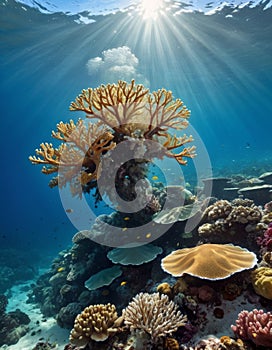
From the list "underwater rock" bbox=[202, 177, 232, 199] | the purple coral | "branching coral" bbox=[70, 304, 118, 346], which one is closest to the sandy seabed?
"branching coral" bbox=[70, 304, 118, 346]

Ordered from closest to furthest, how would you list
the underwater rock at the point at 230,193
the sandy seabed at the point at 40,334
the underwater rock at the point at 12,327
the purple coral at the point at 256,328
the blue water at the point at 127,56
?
the purple coral at the point at 256,328 < the sandy seabed at the point at 40,334 < the underwater rock at the point at 12,327 < the underwater rock at the point at 230,193 < the blue water at the point at 127,56

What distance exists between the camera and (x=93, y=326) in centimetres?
425

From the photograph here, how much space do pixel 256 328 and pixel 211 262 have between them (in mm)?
1219

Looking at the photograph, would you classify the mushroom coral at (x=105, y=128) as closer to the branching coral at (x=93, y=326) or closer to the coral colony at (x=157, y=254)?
the coral colony at (x=157, y=254)

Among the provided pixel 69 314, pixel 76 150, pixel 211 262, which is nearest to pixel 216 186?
pixel 69 314

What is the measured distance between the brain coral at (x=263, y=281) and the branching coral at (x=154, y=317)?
4.35ft

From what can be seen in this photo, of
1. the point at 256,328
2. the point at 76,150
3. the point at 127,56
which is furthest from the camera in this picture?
the point at 127,56

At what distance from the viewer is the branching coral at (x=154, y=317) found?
3631 mm

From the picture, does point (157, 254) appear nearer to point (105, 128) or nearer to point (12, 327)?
point (105, 128)

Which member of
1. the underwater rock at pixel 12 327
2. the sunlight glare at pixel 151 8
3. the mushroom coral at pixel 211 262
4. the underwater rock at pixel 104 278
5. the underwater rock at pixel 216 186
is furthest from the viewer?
the sunlight glare at pixel 151 8

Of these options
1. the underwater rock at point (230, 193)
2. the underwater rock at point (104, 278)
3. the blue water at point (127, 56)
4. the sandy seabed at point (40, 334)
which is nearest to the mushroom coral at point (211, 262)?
the underwater rock at point (104, 278)

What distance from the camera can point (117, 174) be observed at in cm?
566

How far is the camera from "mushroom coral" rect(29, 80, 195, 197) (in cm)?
493

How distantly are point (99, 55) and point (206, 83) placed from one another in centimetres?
2034
